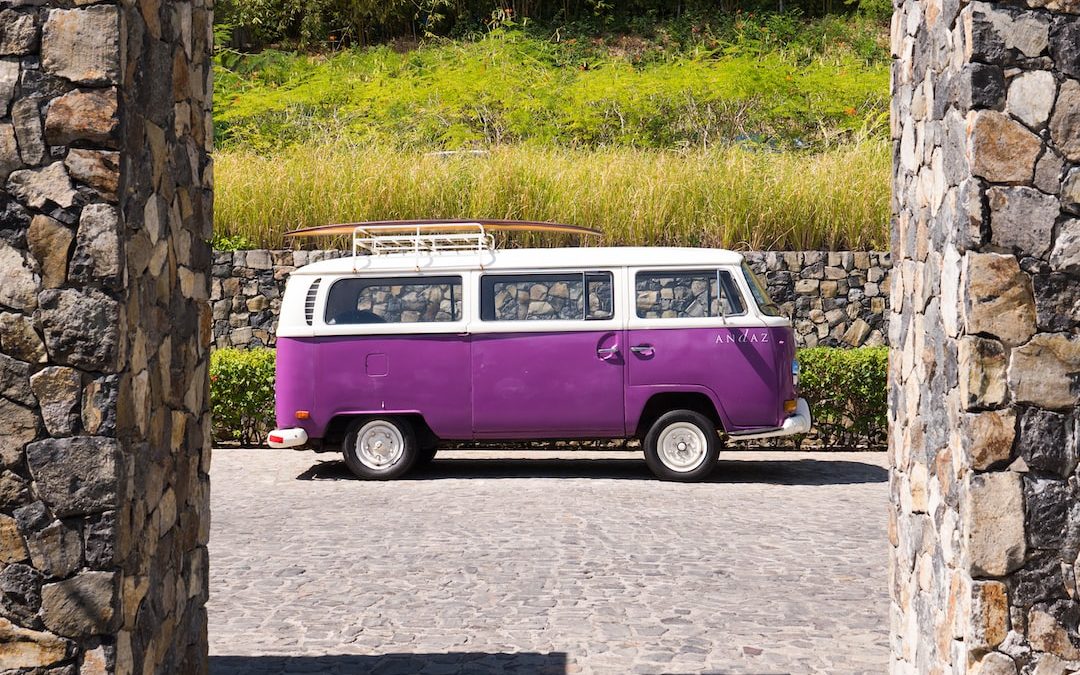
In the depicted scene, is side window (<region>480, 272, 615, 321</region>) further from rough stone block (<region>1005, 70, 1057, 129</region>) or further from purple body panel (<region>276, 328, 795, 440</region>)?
rough stone block (<region>1005, 70, 1057, 129</region>)

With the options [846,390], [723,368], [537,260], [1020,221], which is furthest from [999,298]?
[846,390]

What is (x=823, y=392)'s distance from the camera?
42.3 ft

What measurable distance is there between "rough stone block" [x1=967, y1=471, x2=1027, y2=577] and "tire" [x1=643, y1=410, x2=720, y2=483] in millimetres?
7536

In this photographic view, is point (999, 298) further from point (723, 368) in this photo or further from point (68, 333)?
point (723, 368)

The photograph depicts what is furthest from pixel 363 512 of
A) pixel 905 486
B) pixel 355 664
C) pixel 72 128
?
pixel 72 128

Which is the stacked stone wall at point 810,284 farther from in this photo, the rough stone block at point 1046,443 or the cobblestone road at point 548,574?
the rough stone block at point 1046,443

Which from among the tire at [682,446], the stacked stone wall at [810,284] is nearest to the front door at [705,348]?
the tire at [682,446]

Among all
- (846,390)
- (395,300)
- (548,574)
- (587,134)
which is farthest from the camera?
(587,134)

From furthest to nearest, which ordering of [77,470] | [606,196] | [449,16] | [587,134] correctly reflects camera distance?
[449,16]
[587,134]
[606,196]
[77,470]

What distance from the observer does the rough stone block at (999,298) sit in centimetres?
331

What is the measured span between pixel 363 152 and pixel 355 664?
39.3 feet

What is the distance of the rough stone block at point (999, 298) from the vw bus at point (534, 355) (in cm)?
740

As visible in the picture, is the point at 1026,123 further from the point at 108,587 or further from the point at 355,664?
the point at 355,664

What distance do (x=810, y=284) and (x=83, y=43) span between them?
39.3 feet
